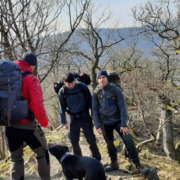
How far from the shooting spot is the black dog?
8.72 feet

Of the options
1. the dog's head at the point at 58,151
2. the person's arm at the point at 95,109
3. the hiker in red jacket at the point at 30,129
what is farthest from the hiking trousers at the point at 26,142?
the person's arm at the point at 95,109

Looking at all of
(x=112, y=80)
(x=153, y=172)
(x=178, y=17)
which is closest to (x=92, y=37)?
(x=178, y=17)

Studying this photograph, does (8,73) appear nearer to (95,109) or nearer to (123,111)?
(95,109)

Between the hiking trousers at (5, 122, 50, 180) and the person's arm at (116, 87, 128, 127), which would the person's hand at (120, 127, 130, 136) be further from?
the hiking trousers at (5, 122, 50, 180)

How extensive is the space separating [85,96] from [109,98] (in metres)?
0.51

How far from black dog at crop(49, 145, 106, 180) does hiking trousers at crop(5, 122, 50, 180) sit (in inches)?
14.2

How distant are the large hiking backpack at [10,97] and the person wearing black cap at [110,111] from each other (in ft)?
4.82

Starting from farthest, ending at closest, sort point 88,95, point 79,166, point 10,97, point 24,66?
1. point 88,95
2. point 79,166
3. point 24,66
4. point 10,97

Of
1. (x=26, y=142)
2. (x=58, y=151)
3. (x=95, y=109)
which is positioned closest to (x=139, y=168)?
(x=95, y=109)

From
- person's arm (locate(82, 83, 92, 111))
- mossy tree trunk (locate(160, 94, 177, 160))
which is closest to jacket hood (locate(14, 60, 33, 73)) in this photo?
person's arm (locate(82, 83, 92, 111))

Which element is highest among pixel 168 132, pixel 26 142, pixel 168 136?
pixel 26 142

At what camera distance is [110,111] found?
10.9 feet

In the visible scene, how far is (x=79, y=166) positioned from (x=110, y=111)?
111cm

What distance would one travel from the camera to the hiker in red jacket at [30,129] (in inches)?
95.6
